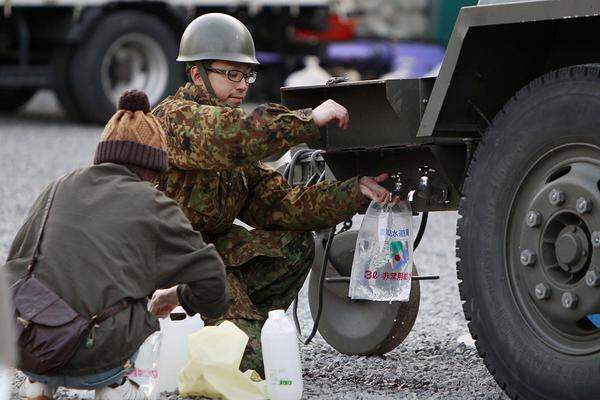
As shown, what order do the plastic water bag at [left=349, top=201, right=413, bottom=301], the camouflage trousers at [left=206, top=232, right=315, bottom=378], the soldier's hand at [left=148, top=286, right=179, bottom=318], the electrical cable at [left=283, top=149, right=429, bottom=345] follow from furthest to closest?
1. the electrical cable at [left=283, top=149, right=429, bottom=345]
2. the camouflage trousers at [left=206, top=232, right=315, bottom=378]
3. the plastic water bag at [left=349, top=201, right=413, bottom=301]
4. the soldier's hand at [left=148, top=286, right=179, bottom=318]

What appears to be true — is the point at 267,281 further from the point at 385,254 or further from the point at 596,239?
the point at 596,239

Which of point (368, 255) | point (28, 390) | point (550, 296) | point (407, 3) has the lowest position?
point (407, 3)

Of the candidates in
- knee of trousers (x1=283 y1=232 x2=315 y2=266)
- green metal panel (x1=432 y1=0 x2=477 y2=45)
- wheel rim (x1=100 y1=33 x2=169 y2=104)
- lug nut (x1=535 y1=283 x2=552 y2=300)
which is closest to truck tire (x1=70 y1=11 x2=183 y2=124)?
wheel rim (x1=100 y1=33 x2=169 y2=104)

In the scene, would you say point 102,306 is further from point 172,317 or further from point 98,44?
point 98,44

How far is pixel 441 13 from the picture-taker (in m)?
19.2

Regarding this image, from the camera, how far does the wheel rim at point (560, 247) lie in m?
4.02

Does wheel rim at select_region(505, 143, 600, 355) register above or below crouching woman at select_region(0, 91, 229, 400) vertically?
above

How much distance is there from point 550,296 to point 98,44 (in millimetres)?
10587

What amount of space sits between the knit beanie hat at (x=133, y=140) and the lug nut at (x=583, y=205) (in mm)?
1273

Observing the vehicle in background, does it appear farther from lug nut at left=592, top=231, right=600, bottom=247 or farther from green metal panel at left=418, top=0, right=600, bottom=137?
lug nut at left=592, top=231, right=600, bottom=247

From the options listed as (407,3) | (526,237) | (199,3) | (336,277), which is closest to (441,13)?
(407,3)

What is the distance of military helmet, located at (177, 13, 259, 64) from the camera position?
17.6ft

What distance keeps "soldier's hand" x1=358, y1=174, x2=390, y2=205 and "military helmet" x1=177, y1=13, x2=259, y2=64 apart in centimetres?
60

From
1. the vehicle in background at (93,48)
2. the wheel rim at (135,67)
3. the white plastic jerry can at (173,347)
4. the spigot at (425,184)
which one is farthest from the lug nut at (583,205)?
the wheel rim at (135,67)
